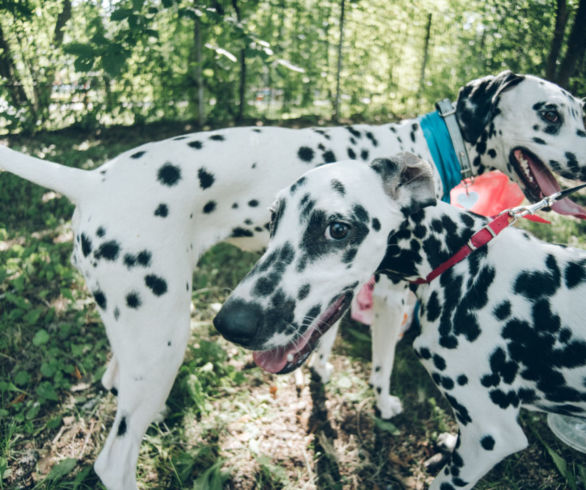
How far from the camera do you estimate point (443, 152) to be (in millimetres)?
3143

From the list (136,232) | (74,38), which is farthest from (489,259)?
(74,38)

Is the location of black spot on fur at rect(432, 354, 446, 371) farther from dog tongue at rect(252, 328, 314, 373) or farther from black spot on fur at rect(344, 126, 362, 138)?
black spot on fur at rect(344, 126, 362, 138)

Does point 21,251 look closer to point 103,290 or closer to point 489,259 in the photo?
point 103,290

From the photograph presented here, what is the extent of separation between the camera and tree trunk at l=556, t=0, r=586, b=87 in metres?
5.42

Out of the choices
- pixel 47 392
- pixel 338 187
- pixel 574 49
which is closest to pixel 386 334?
pixel 338 187

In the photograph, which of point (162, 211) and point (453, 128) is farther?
point (453, 128)

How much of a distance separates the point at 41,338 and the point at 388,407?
9.17 feet

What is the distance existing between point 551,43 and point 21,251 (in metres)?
7.18

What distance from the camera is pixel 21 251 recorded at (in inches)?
164

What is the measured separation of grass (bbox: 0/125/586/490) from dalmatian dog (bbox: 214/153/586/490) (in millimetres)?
869

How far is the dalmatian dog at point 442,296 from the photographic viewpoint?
186 cm

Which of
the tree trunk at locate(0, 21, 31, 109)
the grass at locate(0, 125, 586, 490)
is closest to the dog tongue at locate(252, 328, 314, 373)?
the grass at locate(0, 125, 586, 490)

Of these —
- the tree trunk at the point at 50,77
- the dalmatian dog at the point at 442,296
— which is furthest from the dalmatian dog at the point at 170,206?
the tree trunk at the point at 50,77

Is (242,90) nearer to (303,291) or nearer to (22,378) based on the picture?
(22,378)
